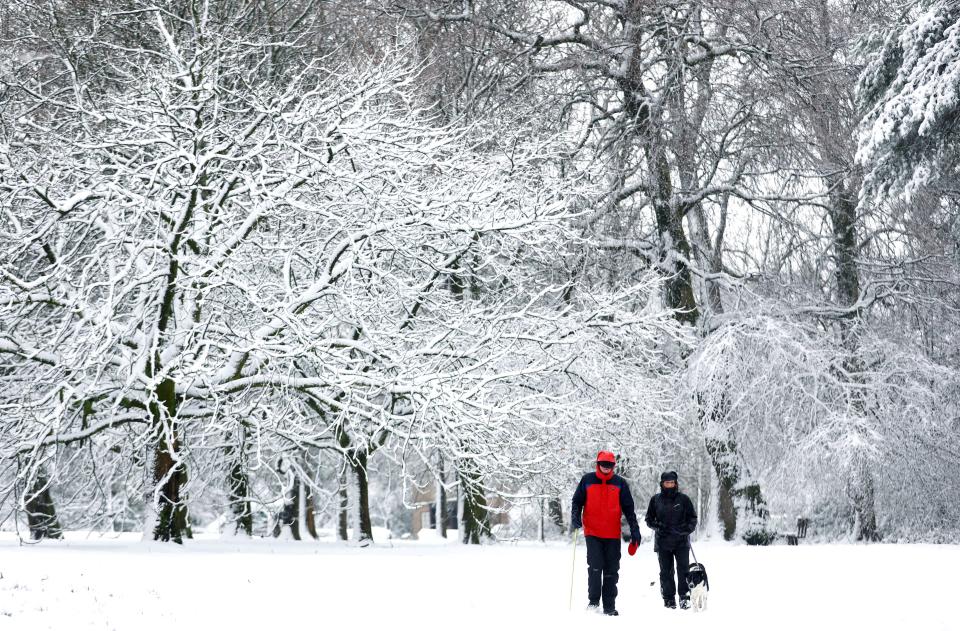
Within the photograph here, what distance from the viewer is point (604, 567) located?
9.82 m

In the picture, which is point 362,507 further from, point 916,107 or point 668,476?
point 916,107

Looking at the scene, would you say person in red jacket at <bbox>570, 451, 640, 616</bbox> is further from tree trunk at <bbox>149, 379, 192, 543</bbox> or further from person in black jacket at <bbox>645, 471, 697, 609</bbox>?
tree trunk at <bbox>149, 379, 192, 543</bbox>

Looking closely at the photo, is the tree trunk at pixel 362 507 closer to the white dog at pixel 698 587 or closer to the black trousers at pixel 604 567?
the black trousers at pixel 604 567

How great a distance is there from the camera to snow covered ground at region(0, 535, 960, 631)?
8.82 meters

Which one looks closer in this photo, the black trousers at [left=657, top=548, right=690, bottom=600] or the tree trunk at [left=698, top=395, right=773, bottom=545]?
the black trousers at [left=657, top=548, right=690, bottom=600]

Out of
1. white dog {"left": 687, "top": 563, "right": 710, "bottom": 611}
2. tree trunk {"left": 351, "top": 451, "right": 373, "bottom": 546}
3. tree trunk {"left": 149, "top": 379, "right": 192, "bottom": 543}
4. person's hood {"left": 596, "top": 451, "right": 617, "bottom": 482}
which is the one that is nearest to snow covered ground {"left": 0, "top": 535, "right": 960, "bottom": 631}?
white dog {"left": 687, "top": 563, "right": 710, "bottom": 611}

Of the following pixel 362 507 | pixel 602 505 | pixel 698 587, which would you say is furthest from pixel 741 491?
pixel 602 505

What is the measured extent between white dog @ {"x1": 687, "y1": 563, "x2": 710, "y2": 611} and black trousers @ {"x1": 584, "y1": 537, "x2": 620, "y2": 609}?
2.30 feet

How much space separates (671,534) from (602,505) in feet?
2.94

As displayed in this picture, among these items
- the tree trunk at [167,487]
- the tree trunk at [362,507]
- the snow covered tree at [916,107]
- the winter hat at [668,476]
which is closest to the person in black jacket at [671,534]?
the winter hat at [668,476]

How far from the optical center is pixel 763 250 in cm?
2138

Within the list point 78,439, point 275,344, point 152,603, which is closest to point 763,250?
point 275,344

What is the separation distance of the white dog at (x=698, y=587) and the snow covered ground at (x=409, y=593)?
0.12m

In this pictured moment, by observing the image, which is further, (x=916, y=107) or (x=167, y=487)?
(x=167, y=487)
